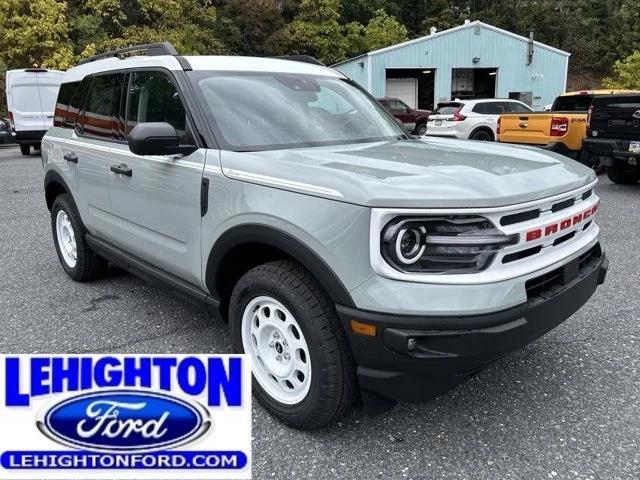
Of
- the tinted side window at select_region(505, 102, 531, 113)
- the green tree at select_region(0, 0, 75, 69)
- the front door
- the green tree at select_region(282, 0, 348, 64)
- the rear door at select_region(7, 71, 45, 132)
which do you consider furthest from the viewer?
the green tree at select_region(282, 0, 348, 64)

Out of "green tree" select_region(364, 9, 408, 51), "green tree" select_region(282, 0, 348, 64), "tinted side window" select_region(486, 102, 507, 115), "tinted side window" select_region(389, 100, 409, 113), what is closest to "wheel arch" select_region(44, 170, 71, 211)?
"tinted side window" select_region(486, 102, 507, 115)

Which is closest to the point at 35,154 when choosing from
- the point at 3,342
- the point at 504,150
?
the point at 3,342

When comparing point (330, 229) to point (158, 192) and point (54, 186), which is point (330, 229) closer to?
point (158, 192)

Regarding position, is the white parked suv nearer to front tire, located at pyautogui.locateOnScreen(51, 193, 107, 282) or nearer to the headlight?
front tire, located at pyautogui.locateOnScreen(51, 193, 107, 282)

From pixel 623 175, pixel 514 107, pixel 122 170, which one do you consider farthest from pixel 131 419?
pixel 514 107

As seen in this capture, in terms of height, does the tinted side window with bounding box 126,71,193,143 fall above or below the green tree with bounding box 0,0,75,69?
below

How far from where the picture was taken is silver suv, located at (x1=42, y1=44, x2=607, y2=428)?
7.30 ft

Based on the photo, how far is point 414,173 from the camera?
2471mm

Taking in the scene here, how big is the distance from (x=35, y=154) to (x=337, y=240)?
766 inches

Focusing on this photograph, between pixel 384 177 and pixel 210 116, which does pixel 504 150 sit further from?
pixel 210 116

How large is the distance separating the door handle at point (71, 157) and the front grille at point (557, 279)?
11.7 ft

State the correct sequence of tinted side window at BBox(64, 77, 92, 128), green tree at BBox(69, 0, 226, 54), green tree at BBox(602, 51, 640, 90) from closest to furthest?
tinted side window at BBox(64, 77, 92, 128), green tree at BBox(69, 0, 226, 54), green tree at BBox(602, 51, 640, 90)

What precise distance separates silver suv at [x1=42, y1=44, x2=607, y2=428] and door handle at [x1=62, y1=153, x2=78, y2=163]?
0.56m

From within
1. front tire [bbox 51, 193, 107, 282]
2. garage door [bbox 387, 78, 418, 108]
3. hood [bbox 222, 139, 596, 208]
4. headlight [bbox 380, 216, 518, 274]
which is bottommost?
front tire [bbox 51, 193, 107, 282]
